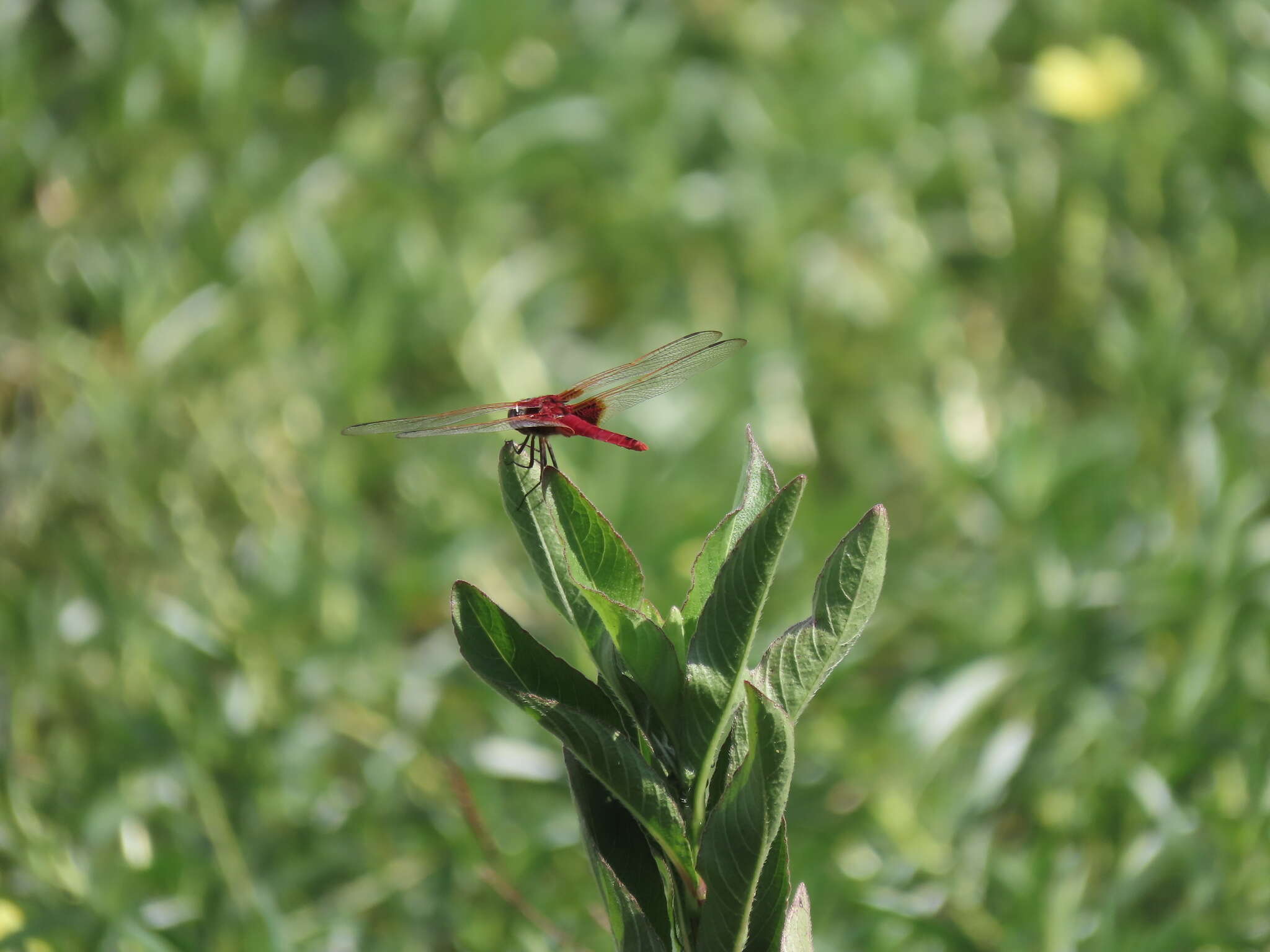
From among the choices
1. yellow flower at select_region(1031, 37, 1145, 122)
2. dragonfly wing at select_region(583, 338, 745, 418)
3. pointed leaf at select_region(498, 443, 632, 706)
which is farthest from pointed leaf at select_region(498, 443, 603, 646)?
yellow flower at select_region(1031, 37, 1145, 122)

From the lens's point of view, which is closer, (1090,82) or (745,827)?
(745,827)

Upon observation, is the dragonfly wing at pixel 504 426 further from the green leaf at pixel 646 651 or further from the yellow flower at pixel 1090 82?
the yellow flower at pixel 1090 82

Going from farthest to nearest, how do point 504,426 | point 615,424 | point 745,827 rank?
point 615,424, point 504,426, point 745,827

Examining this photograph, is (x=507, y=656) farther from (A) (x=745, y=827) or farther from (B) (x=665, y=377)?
(B) (x=665, y=377)

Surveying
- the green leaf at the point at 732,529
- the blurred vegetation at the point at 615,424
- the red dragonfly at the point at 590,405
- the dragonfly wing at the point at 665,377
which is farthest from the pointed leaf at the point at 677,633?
the blurred vegetation at the point at 615,424

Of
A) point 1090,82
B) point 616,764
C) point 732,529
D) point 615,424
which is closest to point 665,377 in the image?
point 732,529

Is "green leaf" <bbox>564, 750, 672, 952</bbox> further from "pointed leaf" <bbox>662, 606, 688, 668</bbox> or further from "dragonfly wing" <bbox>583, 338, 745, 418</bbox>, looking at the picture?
"dragonfly wing" <bbox>583, 338, 745, 418</bbox>
